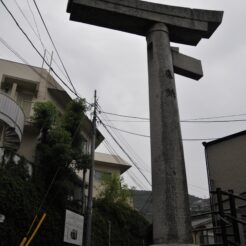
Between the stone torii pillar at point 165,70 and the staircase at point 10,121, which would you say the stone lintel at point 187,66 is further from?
the staircase at point 10,121

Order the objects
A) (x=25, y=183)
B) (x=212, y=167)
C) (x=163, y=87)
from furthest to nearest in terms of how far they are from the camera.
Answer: (x=25, y=183) < (x=212, y=167) < (x=163, y=87)

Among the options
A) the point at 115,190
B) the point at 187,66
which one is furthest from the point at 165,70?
the point at 115,190

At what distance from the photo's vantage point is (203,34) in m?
5.34

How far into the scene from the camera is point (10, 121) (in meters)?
12.8

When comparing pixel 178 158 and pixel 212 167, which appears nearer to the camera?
pixel 178 158

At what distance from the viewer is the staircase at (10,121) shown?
1252 cm

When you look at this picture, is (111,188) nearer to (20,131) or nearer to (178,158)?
(20,131)

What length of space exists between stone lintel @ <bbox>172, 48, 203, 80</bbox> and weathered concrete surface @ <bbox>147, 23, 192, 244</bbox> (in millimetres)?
290

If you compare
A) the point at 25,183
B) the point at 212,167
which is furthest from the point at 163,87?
the point at 25,183

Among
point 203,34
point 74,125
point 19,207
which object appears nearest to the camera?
point 203,34

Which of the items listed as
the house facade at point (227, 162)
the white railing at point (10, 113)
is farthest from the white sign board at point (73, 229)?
the house facade at point (227, 162)

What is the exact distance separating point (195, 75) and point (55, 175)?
10.0 meters

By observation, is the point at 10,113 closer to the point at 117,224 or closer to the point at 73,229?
the point at 73,229

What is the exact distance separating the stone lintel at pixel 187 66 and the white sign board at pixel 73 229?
355 inches
